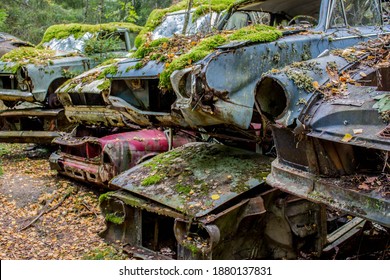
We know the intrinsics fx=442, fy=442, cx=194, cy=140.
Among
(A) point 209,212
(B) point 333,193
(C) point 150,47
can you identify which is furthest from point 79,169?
(B) point 333,193

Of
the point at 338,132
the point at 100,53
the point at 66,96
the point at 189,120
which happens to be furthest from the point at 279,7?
the point at 100,53

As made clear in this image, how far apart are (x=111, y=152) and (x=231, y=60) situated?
7.89 ft

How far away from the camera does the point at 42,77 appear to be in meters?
8.05

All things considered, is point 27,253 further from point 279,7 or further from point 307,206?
point 279,7

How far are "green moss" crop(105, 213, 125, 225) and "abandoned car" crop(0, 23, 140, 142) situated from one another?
404cm

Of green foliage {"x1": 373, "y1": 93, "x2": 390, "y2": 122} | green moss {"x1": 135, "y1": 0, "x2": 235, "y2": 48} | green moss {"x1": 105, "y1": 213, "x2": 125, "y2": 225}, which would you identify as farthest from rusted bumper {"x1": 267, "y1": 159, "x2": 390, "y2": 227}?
green moss {"x1": 135, "y1": 0, "x2": 235, "y2": 48}

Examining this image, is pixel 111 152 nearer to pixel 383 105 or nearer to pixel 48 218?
pixel 48 218

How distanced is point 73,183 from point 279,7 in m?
3.93

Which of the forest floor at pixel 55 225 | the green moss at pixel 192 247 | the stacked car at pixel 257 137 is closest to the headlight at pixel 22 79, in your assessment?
the forest floor at pixel 55 225

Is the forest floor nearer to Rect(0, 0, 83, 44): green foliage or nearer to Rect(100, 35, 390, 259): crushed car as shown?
Rect(100, 35, 390, 259): crushed car

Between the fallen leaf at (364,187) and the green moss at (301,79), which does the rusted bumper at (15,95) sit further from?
the fallen leaf at (364,187)

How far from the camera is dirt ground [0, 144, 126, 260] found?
477 centimetres

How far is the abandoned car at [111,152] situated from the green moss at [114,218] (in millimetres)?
1178

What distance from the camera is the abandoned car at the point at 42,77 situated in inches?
316
